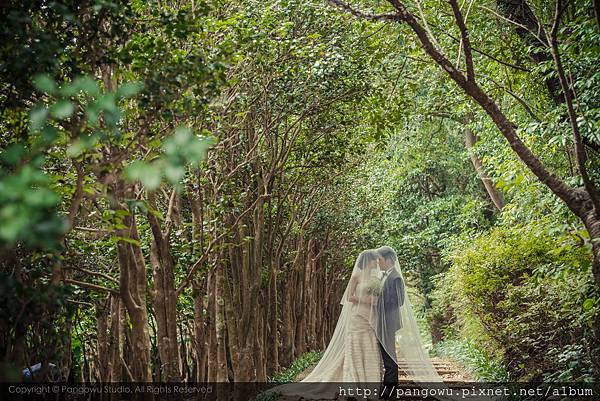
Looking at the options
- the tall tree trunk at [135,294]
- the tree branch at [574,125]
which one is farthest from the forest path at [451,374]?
the tree branch at [574,125]

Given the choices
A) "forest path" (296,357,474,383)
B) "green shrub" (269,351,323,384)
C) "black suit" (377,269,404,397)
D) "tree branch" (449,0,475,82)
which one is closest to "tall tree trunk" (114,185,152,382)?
"tree branch" (449,0,475,82)

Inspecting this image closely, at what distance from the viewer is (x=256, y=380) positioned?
43.0 feet

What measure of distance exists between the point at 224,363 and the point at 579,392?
634 centimetres

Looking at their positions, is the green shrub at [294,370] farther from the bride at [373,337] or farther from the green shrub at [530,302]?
the green shrub at [530,302]

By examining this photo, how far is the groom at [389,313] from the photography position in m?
9.72

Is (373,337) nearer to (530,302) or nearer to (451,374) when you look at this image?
(530,302)

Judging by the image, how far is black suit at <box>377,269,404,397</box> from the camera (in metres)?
9.73

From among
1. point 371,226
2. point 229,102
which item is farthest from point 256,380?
point 371,226

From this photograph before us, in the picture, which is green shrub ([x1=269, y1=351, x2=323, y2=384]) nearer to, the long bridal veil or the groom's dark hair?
the long bridal veil

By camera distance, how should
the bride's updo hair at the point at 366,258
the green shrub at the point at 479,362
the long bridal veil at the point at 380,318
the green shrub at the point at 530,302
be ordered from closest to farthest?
the green shrub at the point at 530,302 < the long bridal veil at the point at 380,318 < the bride's updo hair at the point at 366,258 < the green shrub at the point at 479,362

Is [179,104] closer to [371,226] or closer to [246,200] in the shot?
[246,200]

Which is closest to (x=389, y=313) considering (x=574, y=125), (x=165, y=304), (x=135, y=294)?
(x=165, y=304)

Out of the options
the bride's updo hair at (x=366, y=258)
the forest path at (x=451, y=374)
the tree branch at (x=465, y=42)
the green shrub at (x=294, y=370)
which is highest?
the tree branch at (x=465, y=42)

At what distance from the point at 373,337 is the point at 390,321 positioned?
376mm
